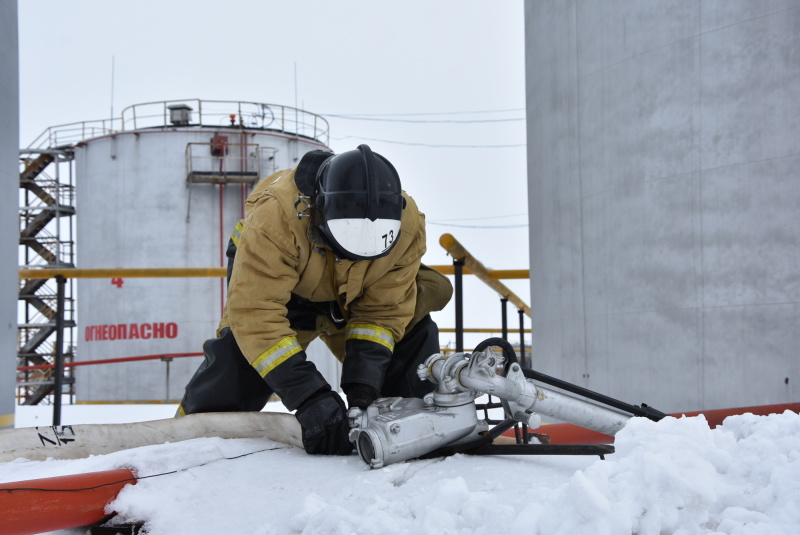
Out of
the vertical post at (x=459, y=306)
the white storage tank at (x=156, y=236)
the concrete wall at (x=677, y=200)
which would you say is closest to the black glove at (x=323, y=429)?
the vertical post at (x=459, y=306)

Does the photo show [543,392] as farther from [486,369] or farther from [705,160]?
[705,160]

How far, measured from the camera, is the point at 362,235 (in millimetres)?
2488

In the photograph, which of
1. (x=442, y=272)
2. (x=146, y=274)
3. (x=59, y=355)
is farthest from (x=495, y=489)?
(x=146, y=274)

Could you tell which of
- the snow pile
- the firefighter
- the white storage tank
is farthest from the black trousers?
the white storage tank

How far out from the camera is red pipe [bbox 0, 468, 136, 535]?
5.25 ft

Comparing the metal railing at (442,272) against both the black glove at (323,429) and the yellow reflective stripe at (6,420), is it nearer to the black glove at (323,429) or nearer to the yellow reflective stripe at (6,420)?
the yellow reflective stripe at (6,420)

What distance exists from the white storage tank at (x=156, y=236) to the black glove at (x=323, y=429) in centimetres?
973

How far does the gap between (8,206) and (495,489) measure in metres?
4.59

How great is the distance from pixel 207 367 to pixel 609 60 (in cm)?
317

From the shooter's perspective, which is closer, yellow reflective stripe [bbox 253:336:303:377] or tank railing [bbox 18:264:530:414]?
yellow reflective stripe [bbox 253:336:303:377]

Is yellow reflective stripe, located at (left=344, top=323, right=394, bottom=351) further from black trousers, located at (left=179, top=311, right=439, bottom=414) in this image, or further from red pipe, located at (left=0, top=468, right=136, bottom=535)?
red pipe, located at (left=0, top=468, right=136, bottom=535)

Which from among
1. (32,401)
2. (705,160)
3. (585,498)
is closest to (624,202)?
(705,160)

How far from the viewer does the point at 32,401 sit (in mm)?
16078

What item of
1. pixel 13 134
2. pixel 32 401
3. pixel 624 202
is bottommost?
pixel 32 401
